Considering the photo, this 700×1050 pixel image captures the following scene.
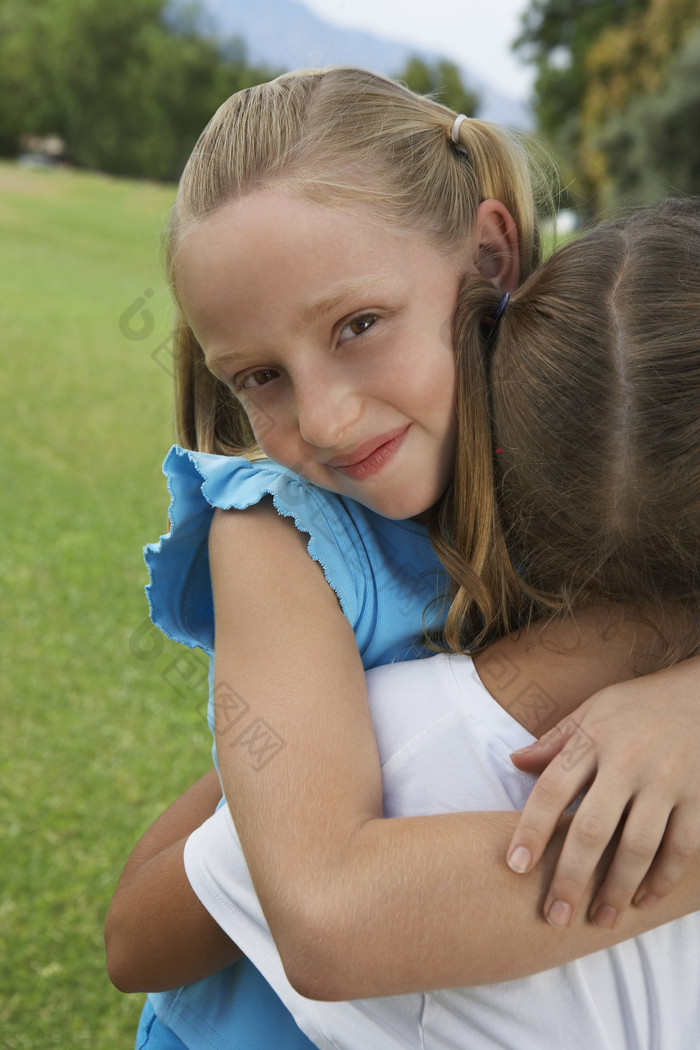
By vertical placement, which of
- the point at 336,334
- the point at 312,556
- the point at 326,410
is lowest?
the point at 312,556

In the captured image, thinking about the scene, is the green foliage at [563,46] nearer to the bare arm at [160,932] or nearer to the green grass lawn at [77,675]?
the green grass lawn at [77,675]

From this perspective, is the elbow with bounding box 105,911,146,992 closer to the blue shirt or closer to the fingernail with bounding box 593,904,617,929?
the blue shirt

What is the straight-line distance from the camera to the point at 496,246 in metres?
1.85

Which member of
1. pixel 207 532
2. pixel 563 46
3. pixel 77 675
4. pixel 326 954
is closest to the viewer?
pixel 326 954

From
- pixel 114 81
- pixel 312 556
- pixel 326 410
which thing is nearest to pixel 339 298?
pixel 326 410

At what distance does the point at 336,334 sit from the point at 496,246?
46 cm

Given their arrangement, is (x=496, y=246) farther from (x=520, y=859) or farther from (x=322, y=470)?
(x=520, y=859)

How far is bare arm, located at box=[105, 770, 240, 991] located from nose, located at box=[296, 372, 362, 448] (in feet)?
2.22

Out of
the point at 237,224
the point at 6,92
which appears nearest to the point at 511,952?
the point at 237,224

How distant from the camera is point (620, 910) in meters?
1.15

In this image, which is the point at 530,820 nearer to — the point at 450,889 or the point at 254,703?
the point at 450,889

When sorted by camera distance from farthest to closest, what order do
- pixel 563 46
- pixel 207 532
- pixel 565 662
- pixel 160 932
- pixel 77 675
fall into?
pixel 563 46 → pixel 77 675 → pixel 207 532 → pixel 160 932 → pixel 565 662

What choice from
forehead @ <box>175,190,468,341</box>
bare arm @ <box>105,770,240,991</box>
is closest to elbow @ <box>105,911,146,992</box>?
bare arm @ <box>105,770,240,991</box>

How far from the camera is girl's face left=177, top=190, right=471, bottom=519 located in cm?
153
